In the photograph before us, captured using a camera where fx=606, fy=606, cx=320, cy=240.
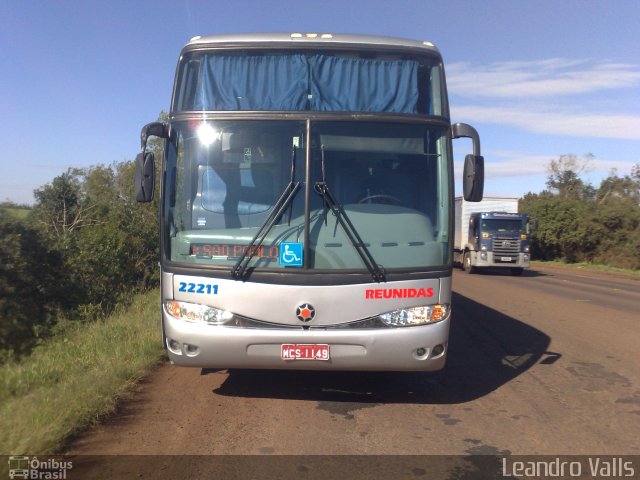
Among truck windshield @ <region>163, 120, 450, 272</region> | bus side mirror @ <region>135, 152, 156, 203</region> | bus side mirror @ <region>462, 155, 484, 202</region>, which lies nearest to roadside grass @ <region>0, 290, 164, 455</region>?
truck windshield @ <region>163, 120, 450, 272</region>

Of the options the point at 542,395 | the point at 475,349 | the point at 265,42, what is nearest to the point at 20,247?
the point at 265,42

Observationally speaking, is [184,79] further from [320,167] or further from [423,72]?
[423,72]

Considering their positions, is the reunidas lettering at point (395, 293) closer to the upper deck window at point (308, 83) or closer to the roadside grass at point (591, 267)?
the upper deck window at point (308, 83)

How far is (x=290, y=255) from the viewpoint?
5461 mm

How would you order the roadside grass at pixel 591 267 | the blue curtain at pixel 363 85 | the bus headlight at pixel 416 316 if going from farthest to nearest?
the roadside grass at pixel 591 267 → the blue curtain at pixel 363 85 → the bus headlight at pixel 416 316

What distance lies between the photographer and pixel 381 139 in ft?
19.0

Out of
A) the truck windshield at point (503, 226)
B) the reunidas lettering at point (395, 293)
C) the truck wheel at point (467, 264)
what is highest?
the truck windshield at point (503, 226)

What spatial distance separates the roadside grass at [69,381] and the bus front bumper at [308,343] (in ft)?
3.19

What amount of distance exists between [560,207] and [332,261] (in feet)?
129

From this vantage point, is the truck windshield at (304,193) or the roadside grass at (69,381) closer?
the roadside grass at (69,381)

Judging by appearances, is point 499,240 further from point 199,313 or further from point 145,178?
point 145,178

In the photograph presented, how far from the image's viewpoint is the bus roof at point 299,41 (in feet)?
19.7

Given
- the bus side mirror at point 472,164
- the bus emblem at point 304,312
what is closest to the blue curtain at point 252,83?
the bus side mirror at point 472,164

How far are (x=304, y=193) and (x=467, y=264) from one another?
2399 cm
